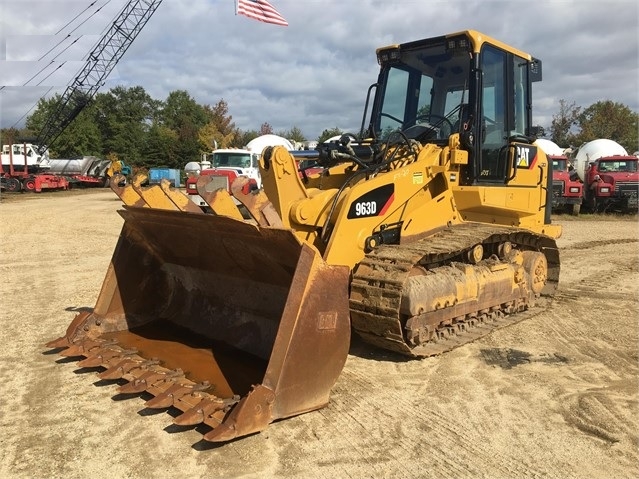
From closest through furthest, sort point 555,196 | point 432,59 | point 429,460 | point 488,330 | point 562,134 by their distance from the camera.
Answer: point 429,460
point 488,330
point 432,59
point 555,196
point 562,134

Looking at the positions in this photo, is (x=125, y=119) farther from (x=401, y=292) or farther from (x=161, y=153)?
(x=401, y=292)

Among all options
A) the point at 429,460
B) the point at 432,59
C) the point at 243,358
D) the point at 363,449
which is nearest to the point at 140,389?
the point at 243,358

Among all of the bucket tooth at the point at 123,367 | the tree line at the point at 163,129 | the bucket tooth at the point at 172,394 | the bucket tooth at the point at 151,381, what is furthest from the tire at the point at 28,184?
the bucket tooth at the point at 172,394

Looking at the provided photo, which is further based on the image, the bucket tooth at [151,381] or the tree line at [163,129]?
the tree line at [163,129]

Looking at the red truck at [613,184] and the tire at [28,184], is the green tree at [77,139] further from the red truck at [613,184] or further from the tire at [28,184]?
the red truck at [613,184]

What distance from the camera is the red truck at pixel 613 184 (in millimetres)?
19484

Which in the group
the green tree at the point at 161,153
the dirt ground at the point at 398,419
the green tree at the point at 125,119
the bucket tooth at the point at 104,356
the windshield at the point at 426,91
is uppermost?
the green tree at the point at 125,119

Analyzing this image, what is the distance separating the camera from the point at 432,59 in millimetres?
6297

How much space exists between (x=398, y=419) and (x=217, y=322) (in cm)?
202

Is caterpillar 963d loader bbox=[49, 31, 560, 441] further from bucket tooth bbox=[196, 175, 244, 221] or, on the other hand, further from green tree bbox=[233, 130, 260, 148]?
green tree bbox=[233, 130, 260, 148]

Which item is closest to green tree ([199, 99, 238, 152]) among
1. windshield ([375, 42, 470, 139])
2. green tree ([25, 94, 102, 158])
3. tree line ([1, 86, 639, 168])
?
tree line ([1, 86, 639, 168])

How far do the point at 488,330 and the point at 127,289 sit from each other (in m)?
3.60

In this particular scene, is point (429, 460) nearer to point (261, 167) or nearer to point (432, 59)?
point (261, 167)

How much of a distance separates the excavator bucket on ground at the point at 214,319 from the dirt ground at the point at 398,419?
193 millimetres
